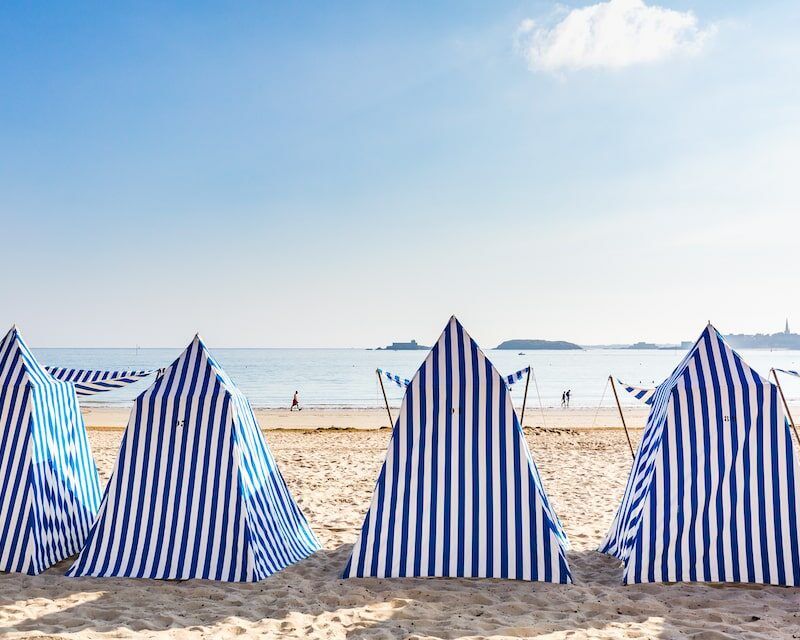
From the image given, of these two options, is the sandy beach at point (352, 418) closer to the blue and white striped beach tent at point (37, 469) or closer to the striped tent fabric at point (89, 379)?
the striped tent fabric at point (89, 379)

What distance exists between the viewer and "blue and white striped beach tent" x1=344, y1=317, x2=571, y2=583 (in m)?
5.15

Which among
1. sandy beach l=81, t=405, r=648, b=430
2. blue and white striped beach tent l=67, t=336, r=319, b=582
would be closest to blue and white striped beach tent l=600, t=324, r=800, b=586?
blue and white striped beach tent l=67, t=336, r=319, b=582

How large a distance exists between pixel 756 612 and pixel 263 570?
368 cm

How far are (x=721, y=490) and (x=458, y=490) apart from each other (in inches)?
79.8

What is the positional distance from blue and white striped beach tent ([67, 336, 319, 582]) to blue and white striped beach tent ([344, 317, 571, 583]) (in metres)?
0.98

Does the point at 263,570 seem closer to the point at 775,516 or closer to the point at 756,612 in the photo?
the point at 756,612

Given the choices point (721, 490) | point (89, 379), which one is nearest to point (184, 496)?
point (89, 379)

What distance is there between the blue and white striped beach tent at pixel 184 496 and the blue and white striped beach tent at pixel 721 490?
3112 mm

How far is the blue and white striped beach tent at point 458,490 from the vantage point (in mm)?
5148

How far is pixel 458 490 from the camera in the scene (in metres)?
5.25

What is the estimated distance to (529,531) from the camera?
515 centimetres

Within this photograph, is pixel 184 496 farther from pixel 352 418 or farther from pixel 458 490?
pixel 352 418

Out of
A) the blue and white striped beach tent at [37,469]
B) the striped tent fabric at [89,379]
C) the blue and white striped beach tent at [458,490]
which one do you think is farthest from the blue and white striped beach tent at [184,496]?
the striped tent fabric at [89,379]

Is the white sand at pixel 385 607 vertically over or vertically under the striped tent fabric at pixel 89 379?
under
